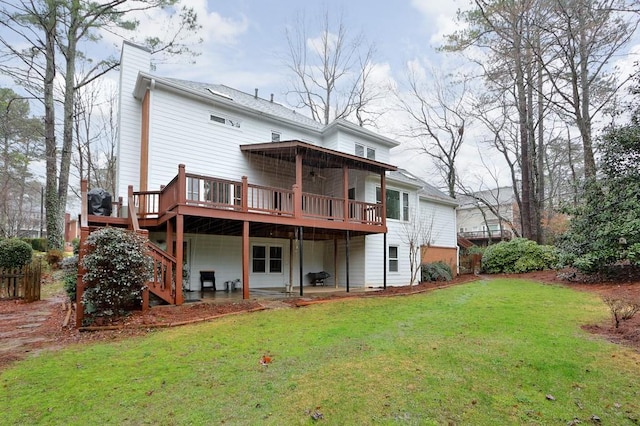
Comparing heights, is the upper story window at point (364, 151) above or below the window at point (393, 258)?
above

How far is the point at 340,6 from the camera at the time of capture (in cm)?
2717

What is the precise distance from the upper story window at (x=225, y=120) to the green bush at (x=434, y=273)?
1074 centimetres

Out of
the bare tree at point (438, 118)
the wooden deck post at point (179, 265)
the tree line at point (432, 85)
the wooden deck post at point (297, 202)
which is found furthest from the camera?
the bare tree at point (438, 118)

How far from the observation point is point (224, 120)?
1284 centimetres

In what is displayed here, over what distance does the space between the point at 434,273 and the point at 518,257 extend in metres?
4.37

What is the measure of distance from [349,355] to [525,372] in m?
2.18

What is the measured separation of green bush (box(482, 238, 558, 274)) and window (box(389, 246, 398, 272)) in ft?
19.9

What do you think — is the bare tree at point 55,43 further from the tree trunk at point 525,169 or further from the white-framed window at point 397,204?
the tree trunk at point 525,169

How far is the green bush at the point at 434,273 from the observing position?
54.5 ft

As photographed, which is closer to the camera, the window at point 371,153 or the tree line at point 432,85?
the tree line at point 432,85

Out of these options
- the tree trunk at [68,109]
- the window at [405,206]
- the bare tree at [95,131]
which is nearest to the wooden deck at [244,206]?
the window at [405,206]

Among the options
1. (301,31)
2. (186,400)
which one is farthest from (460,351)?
(301,31)

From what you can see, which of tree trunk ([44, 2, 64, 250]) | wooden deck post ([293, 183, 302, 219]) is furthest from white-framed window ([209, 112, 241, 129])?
tree trunk ([44, 2, 64, 250])

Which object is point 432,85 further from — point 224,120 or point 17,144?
point 17,144
